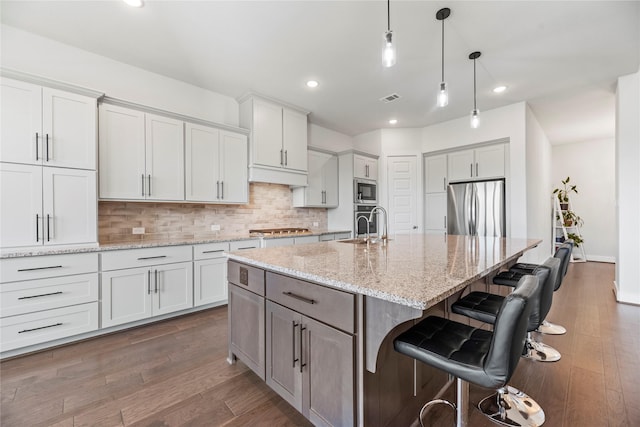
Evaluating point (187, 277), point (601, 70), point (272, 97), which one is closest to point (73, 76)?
point (272, 97)

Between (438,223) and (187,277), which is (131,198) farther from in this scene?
(438,223)

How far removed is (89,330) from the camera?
8.09 feet

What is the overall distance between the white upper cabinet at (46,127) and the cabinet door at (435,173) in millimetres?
4974

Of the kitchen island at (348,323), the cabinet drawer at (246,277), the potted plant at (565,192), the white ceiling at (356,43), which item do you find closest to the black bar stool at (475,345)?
the kitchen island at (348,323)

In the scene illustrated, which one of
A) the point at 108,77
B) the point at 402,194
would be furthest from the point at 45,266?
the point at 402,194

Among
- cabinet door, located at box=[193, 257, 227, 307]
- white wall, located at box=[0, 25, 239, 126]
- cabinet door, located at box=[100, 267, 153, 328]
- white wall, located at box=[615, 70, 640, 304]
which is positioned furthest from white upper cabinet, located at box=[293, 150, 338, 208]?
white wall, located at box=[615, 70, 640, 304]

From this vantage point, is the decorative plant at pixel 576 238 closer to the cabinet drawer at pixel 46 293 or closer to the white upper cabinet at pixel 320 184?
the white upper cabinet at pixel 320 184

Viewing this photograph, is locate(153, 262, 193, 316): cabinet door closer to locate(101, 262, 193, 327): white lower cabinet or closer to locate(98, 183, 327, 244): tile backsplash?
locate(101, 262, 193, 327): white lower cabinet

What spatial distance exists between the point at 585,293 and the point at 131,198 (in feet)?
19.6

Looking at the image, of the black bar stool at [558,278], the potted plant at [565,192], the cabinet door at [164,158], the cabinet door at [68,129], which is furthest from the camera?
the potted plant at [565,192]

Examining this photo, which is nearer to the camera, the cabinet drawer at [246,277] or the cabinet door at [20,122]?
the cabinet drawer at [246,277]

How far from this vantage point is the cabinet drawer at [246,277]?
1712 mm

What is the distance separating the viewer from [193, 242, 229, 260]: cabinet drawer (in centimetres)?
311

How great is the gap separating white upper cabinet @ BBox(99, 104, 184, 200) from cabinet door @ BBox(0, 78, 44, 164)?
457 millimetres
